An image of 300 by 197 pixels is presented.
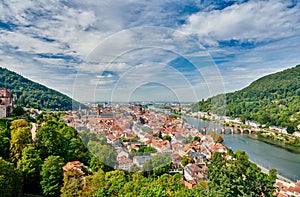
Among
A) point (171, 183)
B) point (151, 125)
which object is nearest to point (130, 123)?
point (151, 125)

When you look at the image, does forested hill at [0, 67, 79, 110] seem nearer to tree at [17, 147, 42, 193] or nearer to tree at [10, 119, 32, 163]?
tree at [10, 119, 32, 163]

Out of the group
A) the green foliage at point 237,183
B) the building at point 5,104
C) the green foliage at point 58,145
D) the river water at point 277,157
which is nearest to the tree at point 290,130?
the river water at point 277,157

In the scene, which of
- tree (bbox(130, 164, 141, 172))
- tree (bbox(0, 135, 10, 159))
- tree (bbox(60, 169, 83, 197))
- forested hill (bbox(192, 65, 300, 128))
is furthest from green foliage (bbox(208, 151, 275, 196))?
tree (bbox(0, 135, 10, 159))

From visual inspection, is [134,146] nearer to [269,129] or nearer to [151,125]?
[151,125]

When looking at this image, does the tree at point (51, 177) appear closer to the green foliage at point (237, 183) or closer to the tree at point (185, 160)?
the green foliage at point (237, 183)

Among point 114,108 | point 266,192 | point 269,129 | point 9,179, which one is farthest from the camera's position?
point 269,129
